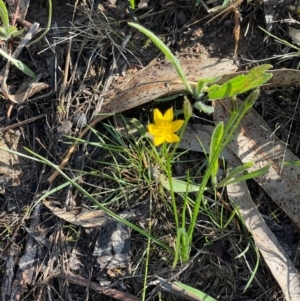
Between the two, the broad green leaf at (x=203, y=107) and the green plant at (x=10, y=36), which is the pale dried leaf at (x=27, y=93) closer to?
the green plant at (x=10, y=36)

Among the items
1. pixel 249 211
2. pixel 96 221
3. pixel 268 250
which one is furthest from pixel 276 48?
pixel 96 221

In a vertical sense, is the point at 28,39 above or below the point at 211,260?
above

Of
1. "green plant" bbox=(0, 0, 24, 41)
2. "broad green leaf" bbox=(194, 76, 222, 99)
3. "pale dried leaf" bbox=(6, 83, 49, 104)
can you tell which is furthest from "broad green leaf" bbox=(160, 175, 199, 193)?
"green plant" bbox=(0, 0, 24, 41)

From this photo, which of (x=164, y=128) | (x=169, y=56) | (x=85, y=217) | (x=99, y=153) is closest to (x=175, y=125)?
(x=164, y=128)

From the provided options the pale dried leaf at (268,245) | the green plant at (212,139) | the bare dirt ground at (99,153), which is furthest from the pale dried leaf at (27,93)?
the pale dried leaf at (268,245)

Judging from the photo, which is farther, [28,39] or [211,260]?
[28,39]

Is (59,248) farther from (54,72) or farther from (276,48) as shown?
(276,48)

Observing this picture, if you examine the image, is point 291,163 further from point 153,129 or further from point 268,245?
point 153,129
